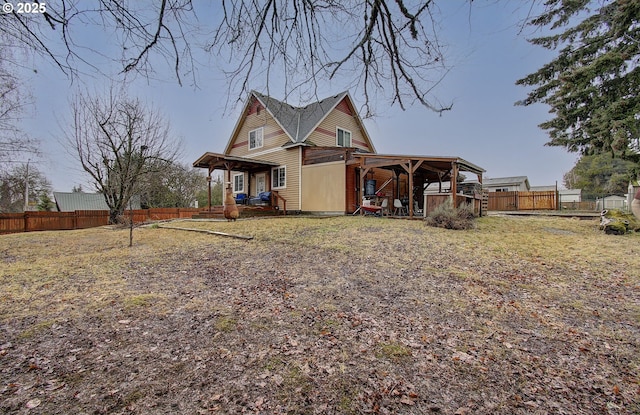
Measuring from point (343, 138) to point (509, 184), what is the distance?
85.3 feet

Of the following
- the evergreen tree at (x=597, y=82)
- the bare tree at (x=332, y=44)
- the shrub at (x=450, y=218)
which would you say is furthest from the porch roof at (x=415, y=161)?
the bare tree at (x=332, y=44)

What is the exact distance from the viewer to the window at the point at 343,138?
635 inches

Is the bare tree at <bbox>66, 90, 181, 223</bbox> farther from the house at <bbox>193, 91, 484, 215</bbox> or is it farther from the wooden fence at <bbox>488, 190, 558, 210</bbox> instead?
the wooden fence at <bbox>488, 190, 558, 210</bbox>

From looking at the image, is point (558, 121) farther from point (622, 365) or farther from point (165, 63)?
point (165, 63)

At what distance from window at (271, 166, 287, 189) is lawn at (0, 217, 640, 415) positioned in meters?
9.44

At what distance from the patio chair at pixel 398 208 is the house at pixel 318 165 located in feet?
1.21

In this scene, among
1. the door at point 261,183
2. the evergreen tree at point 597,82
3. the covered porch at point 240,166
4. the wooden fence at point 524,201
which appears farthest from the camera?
the wooden fence at point 524,201

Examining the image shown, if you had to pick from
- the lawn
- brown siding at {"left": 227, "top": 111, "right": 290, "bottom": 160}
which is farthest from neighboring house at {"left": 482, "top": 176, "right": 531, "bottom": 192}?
the lawn

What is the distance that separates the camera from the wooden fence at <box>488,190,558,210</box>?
20969mm

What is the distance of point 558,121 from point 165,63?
1803 cm

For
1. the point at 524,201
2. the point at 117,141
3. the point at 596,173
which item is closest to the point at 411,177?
the point at 117,141

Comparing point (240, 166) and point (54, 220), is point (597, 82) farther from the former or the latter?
point (54, 220)

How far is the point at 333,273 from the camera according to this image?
4.84 metres

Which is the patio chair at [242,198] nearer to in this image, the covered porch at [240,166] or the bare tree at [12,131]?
the covered porch at [240,166]
